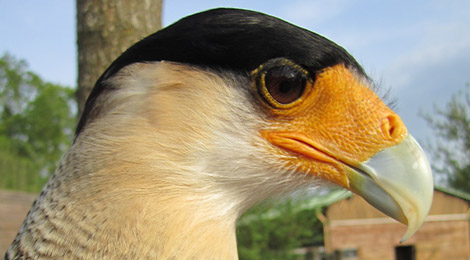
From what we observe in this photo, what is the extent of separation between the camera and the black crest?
1.50m

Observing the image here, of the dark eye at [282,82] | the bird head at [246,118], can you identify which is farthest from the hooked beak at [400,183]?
the dark eye at [282,82]

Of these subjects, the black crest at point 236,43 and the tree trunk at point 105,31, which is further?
the tree trunk at point 105,31

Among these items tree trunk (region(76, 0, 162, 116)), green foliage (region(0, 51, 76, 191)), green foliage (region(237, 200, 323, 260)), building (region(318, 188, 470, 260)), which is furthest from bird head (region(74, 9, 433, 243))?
green foliage (region(0, 51, 76, 191))

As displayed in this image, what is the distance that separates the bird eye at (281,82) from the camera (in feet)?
4.98

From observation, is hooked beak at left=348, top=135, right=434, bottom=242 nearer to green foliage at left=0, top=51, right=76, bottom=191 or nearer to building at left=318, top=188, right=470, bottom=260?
building at left=318, top=188, right=470, bottom=260

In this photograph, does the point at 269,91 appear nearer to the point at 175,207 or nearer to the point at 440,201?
the point at 175,207

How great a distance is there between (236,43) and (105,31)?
168cm

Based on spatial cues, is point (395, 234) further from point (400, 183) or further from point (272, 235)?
point (400, 183)

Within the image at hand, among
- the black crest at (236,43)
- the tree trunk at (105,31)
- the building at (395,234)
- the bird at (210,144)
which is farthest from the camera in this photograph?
the building at (395,234)

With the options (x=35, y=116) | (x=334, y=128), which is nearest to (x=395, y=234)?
(x=334, y=128)

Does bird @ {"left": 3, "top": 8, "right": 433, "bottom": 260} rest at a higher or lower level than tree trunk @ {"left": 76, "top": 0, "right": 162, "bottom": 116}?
lower

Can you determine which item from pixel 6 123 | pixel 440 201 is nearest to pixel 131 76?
pixel 440 201

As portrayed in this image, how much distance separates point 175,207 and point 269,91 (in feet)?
1.86

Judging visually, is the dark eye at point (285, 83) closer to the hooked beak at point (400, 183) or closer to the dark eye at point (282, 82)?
the dark eye at point (282, 82)
